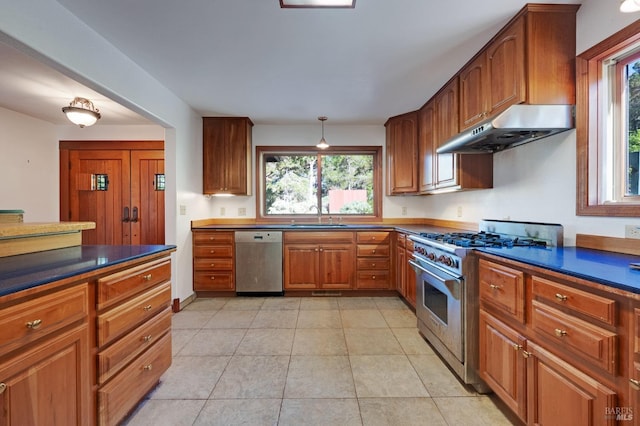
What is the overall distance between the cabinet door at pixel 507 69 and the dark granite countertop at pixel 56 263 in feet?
8.06

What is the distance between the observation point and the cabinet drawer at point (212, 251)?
3.47 metres

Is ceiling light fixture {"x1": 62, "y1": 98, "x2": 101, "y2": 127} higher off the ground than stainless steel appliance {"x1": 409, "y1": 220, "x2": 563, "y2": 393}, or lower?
higher

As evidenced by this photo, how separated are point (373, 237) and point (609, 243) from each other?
7.23 feet

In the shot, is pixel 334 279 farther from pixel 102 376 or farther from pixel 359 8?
pixel 359 8

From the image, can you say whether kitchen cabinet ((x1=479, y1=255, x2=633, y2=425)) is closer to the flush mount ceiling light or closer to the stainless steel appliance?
the stainless steel appliance

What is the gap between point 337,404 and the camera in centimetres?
161

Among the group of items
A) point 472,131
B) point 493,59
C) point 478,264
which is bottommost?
point 478,264

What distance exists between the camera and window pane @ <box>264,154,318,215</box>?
13.6 feet

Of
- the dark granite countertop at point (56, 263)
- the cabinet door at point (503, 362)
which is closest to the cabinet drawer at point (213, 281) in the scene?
the dark granite countertop at point (56, 263)

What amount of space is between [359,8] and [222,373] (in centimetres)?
256

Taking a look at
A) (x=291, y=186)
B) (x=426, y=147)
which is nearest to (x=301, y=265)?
(x=291, y=186)

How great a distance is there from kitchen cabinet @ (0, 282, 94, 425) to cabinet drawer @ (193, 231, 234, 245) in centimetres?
231

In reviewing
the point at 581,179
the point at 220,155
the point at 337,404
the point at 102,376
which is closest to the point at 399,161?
the point at 581,179

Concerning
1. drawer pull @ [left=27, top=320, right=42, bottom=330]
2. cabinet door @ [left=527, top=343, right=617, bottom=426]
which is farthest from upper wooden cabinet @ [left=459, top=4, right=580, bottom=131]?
drawer pull @ [left=27, top=320, right=42, bottom=330]
